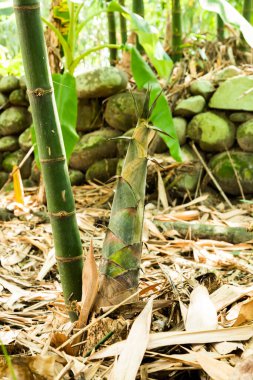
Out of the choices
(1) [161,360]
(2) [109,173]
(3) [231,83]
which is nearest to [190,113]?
(3) [231,83]

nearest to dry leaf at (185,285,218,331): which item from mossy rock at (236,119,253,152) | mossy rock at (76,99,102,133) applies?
mossy rock at (236,119,253,152)

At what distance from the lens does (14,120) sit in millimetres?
3426

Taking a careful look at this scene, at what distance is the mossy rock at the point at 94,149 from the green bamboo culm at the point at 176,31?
27.8 inches

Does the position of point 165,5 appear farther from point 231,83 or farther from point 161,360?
point 161,360

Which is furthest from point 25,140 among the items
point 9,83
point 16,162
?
point 9,83

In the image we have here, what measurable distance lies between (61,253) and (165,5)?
116 inches

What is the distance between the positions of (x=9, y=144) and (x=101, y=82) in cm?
97

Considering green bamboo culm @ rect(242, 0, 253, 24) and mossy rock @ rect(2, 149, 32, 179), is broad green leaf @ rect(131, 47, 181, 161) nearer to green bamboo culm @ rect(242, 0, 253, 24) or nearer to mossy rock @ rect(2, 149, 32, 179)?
green bamboo culm @ rect(242, 0, 253, 24)

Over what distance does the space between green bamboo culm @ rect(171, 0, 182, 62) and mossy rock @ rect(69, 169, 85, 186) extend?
3.36 ft

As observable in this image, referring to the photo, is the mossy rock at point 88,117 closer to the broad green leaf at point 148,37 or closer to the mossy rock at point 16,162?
the mossy rock at point 16,162

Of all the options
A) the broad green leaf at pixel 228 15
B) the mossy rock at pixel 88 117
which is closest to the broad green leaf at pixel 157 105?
the broad green leaf at pixel 228 15

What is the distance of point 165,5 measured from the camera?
345cm

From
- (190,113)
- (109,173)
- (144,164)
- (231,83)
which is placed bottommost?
(109,173)

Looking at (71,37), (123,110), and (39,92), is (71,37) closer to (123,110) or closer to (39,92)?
(123,110)
